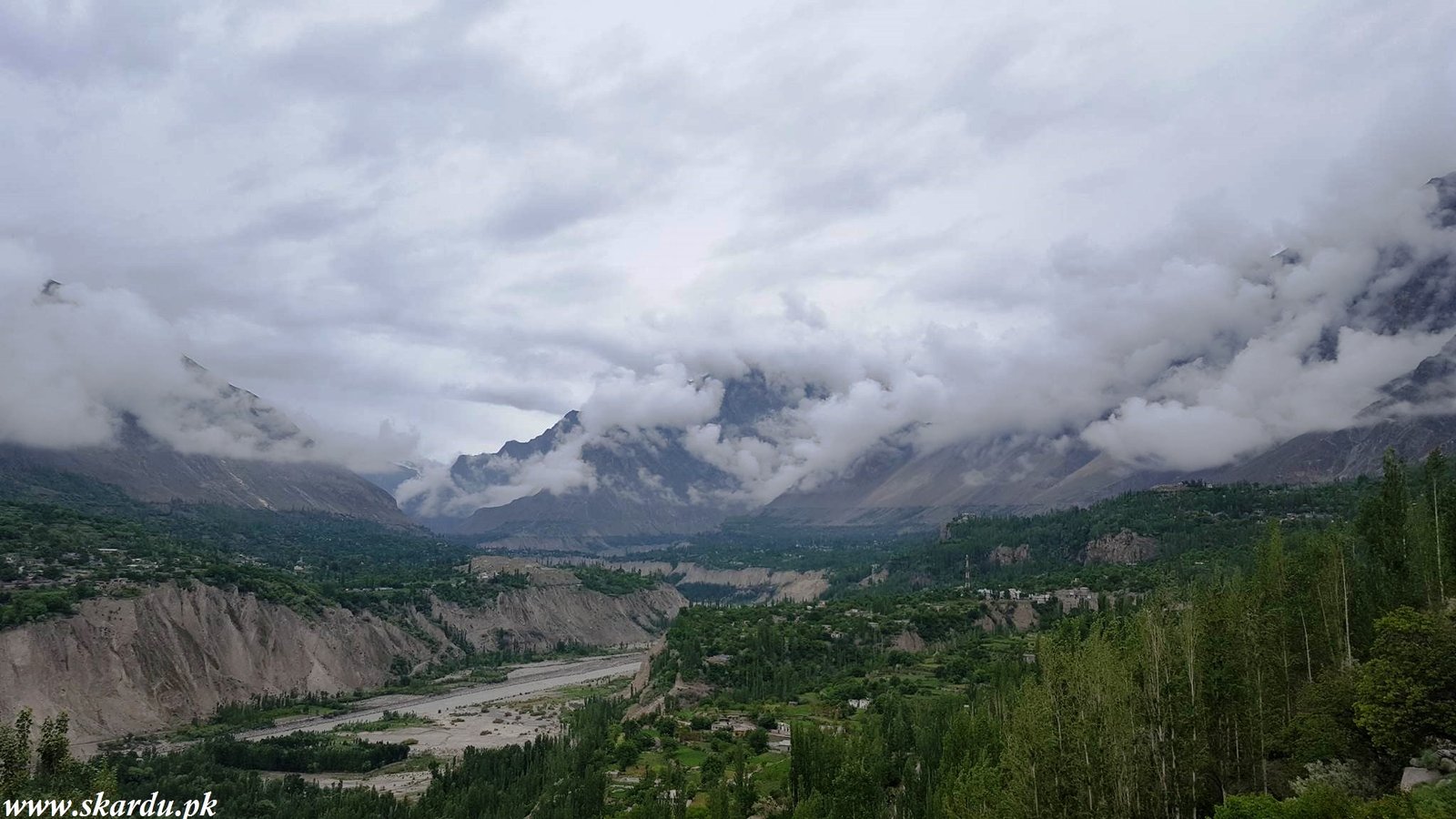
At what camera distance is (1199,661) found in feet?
153

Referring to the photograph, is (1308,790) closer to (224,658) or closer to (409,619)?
(224,658)

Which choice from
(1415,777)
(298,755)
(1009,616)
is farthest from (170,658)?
(1415,777)

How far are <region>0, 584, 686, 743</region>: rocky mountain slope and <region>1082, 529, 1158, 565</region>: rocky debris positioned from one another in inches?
5957

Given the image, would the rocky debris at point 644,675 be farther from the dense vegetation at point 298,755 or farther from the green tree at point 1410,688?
the green tree at point 1410,688

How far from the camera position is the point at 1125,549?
19038cm

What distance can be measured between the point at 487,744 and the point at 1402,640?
100107 mm

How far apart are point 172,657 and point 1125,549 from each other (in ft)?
588

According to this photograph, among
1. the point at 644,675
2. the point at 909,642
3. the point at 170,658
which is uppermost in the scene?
the point at 170,658

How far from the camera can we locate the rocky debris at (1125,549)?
18562 cm

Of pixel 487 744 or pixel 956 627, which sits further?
pixel 956 627

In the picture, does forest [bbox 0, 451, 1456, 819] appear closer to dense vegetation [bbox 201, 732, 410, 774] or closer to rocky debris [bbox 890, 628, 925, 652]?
dense vegetation [bbox 201, 732, 410, 774]

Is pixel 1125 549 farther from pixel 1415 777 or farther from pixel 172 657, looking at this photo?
pixel 172 657

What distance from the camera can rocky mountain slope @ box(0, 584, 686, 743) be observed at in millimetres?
112688


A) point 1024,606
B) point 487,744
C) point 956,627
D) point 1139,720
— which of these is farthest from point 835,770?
point 1024,606
